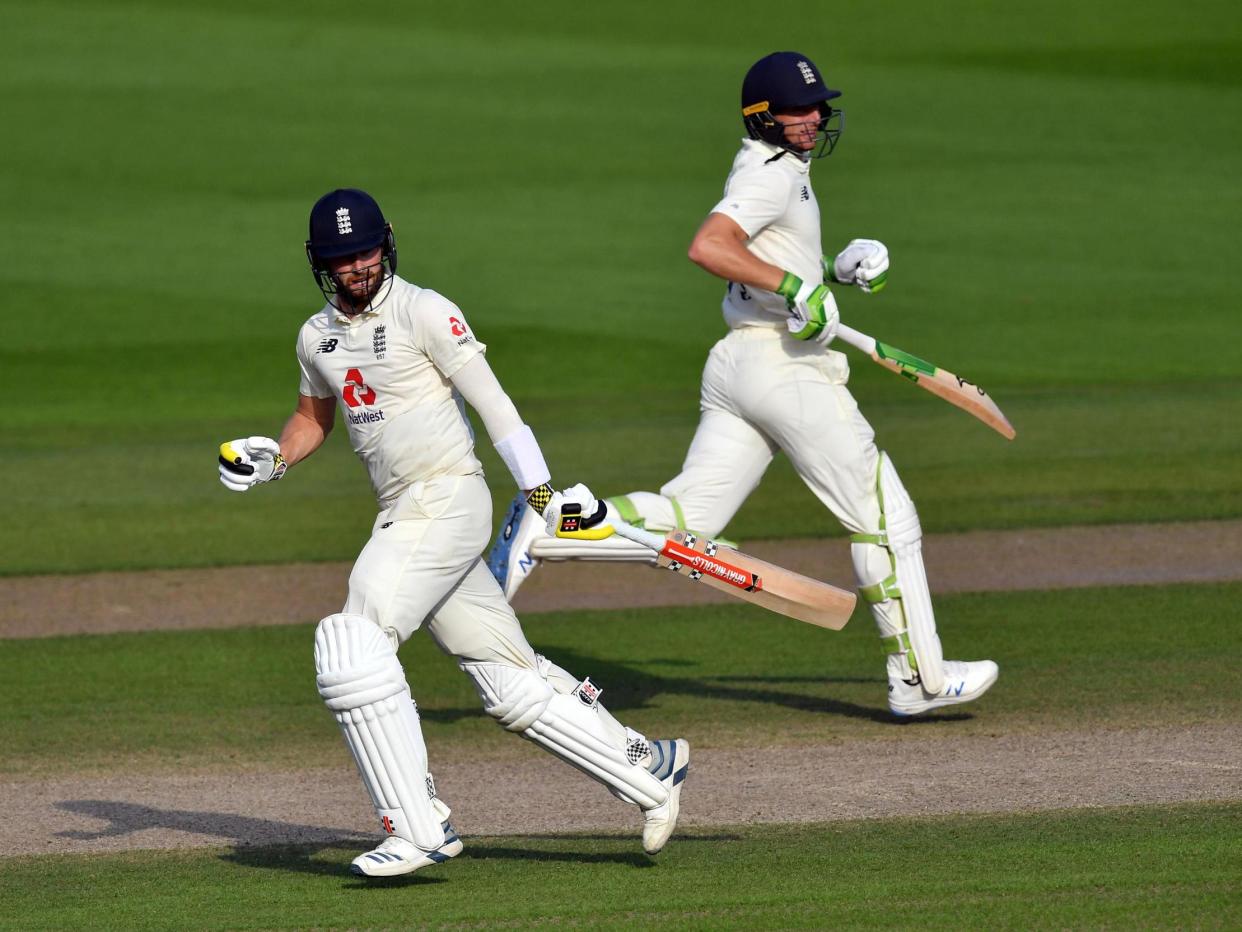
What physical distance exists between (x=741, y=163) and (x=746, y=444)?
3.55 feet

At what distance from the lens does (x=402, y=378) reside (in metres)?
5.73

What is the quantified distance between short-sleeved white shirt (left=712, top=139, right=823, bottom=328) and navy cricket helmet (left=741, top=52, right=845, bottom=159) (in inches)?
2.7

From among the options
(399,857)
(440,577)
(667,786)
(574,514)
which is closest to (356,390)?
(440,577)

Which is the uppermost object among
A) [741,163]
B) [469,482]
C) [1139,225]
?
[741,163]

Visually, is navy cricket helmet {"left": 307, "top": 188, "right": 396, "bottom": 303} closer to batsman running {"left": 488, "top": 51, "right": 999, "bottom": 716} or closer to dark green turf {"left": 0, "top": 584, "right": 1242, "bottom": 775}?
batsman running {"left": 488, "top": 51, "right": 999, "bottom": 716}

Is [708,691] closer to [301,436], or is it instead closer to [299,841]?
[299,841]

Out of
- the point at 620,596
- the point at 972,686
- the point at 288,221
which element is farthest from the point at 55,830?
the point at 288,221

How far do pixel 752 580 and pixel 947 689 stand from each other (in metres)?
1.57

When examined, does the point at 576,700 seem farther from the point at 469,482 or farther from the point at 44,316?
the point at 44,316

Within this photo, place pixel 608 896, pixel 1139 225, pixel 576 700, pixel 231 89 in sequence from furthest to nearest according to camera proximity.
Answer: pixel 231 89 → pixel 1139 225 → pixel 576 700 → pixel 608 896

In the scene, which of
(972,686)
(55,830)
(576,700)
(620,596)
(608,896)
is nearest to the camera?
(608,896)

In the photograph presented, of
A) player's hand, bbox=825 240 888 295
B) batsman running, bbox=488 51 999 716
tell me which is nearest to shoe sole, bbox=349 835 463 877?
batsman running, bbox=488 51 999 716

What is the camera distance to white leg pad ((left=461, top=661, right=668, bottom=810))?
562 centimetres

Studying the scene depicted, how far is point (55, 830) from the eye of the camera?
6.38 metres
